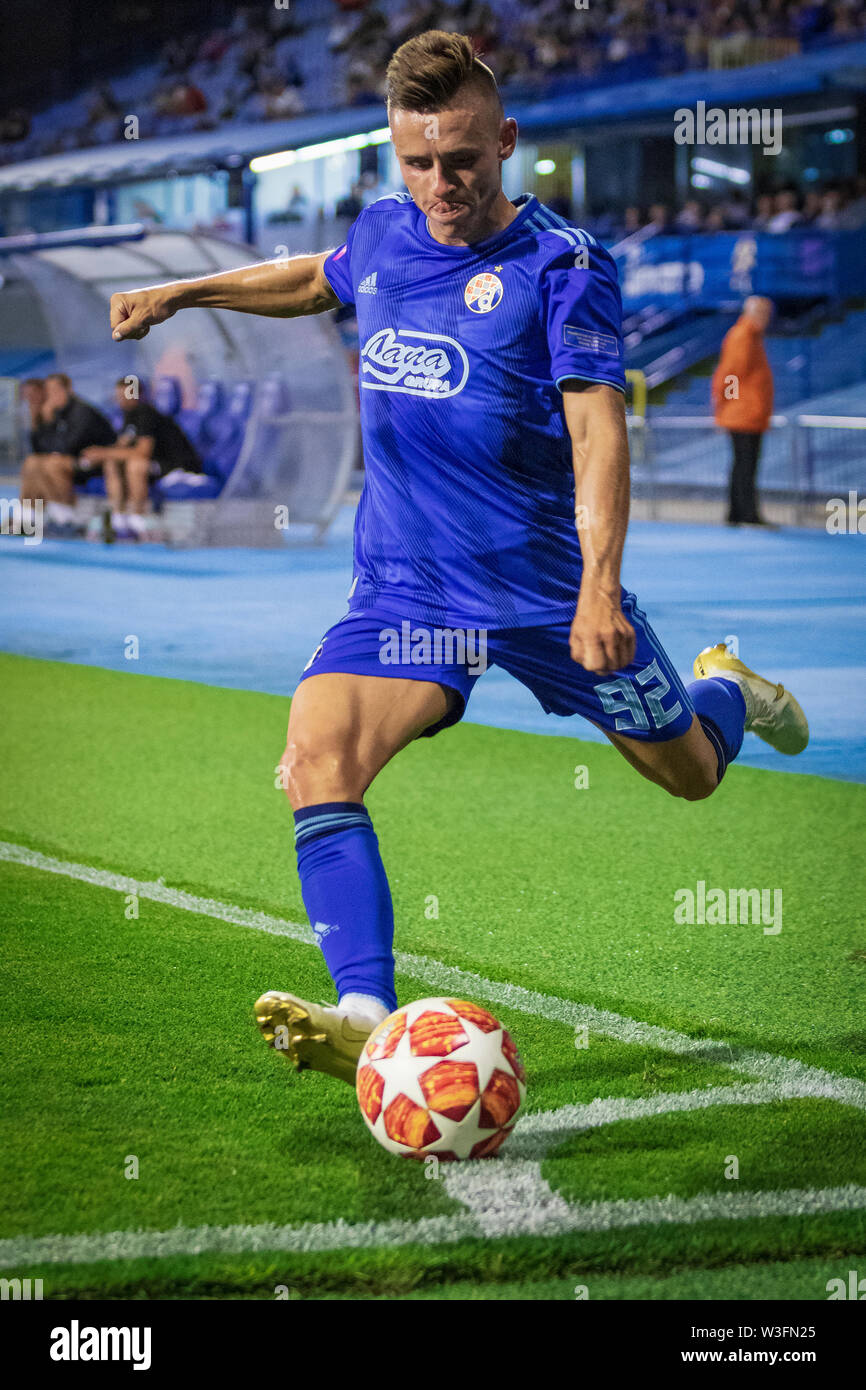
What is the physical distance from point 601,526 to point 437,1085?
118 centimetres

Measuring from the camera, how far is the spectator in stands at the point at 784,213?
24.1 m

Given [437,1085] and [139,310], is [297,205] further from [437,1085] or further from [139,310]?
[437,1085]

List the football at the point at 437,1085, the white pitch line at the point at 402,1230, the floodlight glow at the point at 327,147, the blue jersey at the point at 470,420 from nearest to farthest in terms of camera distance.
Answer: the white pitch line at the point at 402,1230, the football at the point at 437,1085, the blue jersey at the point at 470,420, the floodlight glow at the point at 327,147

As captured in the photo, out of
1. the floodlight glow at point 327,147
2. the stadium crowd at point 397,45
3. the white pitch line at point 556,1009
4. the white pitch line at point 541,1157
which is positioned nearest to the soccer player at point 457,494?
the white pitch line at point 541,1157

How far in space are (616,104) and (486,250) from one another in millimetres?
24655

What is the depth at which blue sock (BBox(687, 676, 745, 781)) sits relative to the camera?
4.58 metres

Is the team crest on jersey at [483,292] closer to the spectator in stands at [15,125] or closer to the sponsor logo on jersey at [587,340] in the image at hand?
the sponsor logo on jersey at [587,340]

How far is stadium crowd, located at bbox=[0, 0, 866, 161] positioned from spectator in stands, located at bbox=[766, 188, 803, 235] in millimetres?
2934

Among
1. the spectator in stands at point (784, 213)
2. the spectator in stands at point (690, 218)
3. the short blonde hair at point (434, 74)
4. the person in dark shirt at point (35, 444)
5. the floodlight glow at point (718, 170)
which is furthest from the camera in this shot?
the floodlight glow at point (718, 170)

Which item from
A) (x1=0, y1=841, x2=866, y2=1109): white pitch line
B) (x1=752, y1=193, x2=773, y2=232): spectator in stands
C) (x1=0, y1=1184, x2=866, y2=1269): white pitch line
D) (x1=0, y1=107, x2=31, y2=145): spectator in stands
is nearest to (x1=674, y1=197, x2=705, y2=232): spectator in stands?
(x1=752, y1=193, x2=773, y2=232): spectator in stands

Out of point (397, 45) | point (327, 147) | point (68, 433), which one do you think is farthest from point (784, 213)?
point (68, 433)

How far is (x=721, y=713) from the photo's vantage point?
477 cm

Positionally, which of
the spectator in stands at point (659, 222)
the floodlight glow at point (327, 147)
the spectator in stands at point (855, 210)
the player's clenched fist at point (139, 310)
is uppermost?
the floodlight glow at point (327, 147)

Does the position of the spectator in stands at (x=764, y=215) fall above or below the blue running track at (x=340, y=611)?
above
